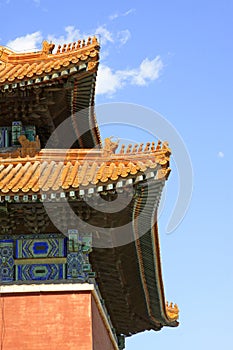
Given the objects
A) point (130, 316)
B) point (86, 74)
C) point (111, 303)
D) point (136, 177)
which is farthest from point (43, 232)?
point (130, 316)

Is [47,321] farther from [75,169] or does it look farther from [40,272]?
[75,169]

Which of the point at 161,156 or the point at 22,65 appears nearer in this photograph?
the point at 161,156

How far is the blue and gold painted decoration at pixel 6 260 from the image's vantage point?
43.5 feet

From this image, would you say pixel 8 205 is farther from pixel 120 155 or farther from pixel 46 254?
pixel 120 155

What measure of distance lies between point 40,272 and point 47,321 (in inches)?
35.8

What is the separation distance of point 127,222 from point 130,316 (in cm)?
654

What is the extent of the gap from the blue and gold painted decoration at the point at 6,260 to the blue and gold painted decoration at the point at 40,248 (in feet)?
0.39

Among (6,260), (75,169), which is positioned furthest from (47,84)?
(6,260)

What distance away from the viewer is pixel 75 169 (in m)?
13.0

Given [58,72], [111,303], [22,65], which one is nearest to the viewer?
[58,72]

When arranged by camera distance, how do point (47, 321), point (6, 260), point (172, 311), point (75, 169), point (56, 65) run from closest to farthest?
point (47, 321) → point (75, 169) → point (6, 260) → point (56, 65) → point (172, 311)

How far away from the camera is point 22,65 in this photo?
1580cm

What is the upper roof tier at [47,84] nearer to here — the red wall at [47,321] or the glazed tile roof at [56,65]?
the glazed tile roof at [56,65]

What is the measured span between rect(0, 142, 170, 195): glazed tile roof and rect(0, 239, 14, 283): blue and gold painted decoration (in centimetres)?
125
